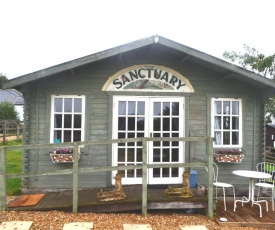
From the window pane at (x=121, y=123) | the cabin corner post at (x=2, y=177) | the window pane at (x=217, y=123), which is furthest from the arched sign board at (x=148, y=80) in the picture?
the cabin corner post at (x=2, y=177)

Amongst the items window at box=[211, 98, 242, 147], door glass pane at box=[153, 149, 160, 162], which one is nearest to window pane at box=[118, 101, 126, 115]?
door glass pane at box=[153, 149, 160, 162]

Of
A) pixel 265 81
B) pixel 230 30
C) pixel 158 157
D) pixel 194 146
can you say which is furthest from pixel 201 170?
pixel 230 30

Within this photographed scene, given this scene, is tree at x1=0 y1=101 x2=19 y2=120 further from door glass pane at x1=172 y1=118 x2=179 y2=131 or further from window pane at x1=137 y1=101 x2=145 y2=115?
door glass pane at x1=172 y1=118 x2=179 y2=131

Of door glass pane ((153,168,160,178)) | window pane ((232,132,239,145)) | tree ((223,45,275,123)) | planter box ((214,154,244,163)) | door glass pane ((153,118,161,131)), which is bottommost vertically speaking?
A: door glass pane ((153,168,160,178))

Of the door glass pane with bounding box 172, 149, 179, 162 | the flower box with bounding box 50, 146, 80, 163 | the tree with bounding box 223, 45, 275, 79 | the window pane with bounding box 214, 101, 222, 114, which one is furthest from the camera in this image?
the tree with bounding box 223, 45, 275, 79

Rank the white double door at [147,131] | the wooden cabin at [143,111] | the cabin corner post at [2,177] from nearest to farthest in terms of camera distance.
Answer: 1. the cabin corner post at [2,177]
2. the wooden cabin at [143,111]
3. the white double door at [147,131]

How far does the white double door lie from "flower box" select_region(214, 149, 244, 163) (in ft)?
2.75

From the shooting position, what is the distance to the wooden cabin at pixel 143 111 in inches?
256

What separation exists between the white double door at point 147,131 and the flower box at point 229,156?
0.84 metres

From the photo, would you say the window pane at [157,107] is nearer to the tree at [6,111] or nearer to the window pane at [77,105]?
the window pane at [77,105]

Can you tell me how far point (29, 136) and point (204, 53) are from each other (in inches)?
167

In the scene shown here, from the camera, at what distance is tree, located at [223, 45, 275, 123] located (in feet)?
86.6

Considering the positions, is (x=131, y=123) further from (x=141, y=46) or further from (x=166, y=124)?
(x=141, y=46)

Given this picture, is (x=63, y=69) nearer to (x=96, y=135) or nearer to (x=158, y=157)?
(x=96, y=135)
